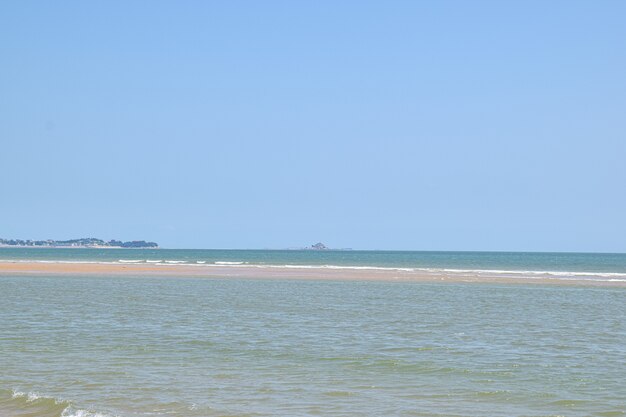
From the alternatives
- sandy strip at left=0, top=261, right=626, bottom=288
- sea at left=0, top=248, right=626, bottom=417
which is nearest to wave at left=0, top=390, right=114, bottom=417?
sea at left=0, top=248, right=626, bottom=417

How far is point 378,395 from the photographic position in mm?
13172

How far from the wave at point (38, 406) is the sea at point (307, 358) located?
0.03 meters

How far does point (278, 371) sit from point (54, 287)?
27.8 meters

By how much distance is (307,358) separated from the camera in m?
16.6

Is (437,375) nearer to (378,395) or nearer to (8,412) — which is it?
(378,395)

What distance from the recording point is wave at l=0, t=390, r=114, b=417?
38.6 feet

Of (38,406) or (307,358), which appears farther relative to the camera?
(307,358)

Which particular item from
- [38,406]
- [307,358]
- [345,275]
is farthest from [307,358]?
[345,275]

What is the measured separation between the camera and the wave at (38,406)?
11.8 m

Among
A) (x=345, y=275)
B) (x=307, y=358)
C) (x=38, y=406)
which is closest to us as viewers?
(x=38, y=406)

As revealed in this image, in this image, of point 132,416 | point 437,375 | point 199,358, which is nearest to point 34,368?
point 199,358

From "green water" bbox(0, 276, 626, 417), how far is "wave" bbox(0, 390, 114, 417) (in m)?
0.03

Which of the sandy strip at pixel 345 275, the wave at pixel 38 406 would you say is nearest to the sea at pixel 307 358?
the wave at pixel 38 406

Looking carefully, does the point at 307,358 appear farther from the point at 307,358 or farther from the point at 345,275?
the point at 345,275
